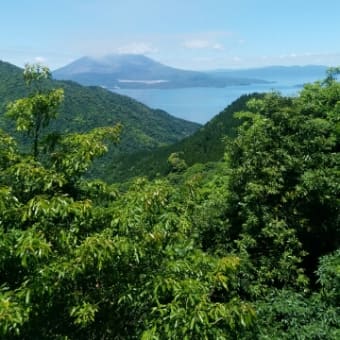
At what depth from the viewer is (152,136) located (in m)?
123

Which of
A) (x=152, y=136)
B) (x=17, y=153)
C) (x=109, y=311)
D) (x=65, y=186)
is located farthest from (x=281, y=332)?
(x=152, y=136)

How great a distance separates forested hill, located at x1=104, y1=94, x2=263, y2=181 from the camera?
58938 mm

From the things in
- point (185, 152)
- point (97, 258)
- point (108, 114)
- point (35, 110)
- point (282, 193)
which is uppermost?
point (35, 110)

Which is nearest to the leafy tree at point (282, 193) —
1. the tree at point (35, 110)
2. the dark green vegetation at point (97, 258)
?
the dark green vegetation at point (97, 258)

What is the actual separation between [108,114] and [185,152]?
60.9 meters

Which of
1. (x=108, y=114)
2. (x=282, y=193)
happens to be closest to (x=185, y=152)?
(x=282, y=193)

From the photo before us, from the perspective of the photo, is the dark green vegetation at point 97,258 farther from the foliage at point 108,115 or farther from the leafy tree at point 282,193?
the foliage at point 108,115

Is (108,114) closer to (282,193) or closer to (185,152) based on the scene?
(185,152)

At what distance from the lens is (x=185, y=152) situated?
200 feet

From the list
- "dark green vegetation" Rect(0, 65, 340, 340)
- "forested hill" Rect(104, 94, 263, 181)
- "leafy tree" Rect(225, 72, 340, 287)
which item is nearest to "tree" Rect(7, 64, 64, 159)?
"dark green vegetation" Rect(0, 65, 340, 340)

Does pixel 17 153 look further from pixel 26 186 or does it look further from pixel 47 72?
pixel 47 72

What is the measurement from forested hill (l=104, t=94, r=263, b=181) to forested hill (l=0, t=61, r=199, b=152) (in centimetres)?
2240

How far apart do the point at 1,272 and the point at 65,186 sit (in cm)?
95

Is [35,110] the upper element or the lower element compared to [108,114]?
upper
